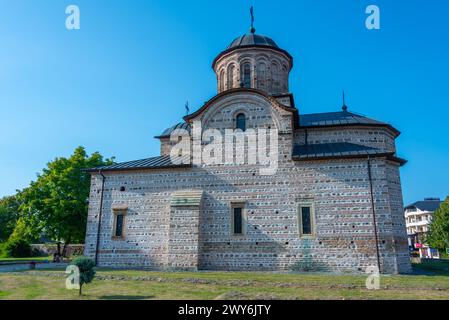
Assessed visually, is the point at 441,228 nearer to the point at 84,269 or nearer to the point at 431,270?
the point at 431,270

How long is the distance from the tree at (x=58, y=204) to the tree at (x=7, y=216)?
17.7 meters

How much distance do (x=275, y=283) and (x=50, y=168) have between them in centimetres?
2279

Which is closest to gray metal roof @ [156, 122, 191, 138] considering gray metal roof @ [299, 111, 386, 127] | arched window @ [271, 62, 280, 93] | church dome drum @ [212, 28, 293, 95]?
church dome drum @ [212, 28, 293, 95]

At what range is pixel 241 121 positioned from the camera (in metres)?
17.2

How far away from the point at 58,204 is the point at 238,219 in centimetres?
1534

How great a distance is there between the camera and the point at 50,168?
26.7m

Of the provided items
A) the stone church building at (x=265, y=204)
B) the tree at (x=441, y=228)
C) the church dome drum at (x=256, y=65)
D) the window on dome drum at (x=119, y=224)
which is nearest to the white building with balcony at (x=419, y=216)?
the tree at (x=441, y=228)

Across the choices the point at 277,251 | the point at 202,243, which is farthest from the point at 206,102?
the point at 277,251

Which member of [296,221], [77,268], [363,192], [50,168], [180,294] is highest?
[50,168]

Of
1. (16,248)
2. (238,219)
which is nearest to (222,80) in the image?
(238,219)

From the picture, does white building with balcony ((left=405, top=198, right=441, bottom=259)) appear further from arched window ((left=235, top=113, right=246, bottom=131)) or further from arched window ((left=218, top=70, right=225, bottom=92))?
arched window ((left=235, top=113, right=246, bottom=131))

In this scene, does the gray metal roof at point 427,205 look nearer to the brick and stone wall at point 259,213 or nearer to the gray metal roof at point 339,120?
the gray metal roof at point 339,120

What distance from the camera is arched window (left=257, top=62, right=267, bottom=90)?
19.6 m
